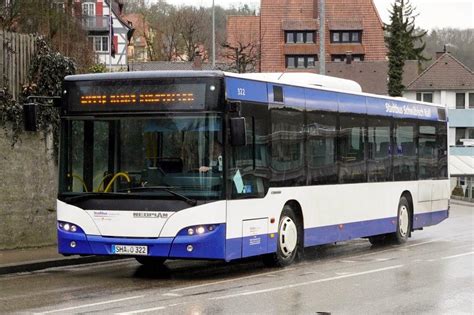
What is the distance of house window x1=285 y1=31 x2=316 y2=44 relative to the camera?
265 feet

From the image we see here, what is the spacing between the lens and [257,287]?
12117 mm

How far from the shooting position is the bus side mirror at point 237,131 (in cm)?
1222

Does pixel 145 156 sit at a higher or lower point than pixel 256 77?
lower

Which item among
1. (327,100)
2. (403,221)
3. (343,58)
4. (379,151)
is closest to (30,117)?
(327,100)

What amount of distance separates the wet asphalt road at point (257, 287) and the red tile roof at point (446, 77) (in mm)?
61400

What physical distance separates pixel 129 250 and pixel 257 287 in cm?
187

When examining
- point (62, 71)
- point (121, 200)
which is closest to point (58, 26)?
point (62, 71)

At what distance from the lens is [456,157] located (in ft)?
206

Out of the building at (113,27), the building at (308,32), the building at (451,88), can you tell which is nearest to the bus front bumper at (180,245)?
the building at (113,27)

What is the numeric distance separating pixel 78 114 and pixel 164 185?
5.82 ft

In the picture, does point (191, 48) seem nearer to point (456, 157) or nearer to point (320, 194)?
point (456, 157)

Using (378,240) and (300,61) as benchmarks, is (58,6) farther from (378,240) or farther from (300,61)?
(300,61)

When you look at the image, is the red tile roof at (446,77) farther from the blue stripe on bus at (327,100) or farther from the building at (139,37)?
the blue stripe on bus at (327,100)

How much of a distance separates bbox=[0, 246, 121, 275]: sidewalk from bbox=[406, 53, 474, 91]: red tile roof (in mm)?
64222
